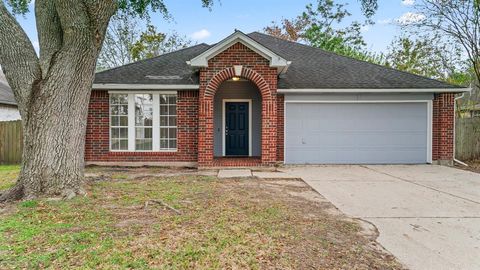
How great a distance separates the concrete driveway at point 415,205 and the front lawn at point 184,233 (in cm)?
48

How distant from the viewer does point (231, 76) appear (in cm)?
941

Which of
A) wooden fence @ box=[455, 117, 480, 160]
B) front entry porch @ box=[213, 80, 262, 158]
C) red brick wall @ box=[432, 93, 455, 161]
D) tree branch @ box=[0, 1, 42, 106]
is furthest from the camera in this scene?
wooden fence @ box=[455, 117, 480, 160]

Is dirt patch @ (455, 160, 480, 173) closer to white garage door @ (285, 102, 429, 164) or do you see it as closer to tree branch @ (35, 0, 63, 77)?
white garage door @ (285, 102, 429, 164)

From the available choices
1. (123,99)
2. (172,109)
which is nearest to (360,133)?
(172,109)

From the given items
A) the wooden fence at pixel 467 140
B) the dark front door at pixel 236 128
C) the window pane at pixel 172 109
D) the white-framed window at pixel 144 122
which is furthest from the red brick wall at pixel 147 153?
the wooden fence at pixel 467 140

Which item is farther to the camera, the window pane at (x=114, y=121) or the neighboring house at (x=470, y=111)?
the neighboring house at (x=470, y=111)

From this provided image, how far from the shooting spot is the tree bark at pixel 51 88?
5383mm

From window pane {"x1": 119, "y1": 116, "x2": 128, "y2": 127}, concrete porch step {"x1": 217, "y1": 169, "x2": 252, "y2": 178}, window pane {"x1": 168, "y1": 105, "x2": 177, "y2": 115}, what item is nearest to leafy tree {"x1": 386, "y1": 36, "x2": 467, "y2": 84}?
concrete porch step {"x1": 217, "y1": 169, "x2": 252, "y2": 178}

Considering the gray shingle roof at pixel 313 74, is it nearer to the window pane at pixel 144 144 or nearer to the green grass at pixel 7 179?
the window pane at pixel 144 144

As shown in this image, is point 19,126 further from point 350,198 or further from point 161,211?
point 350,198

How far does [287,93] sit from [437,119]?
566 cm

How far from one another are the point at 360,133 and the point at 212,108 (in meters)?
5.61

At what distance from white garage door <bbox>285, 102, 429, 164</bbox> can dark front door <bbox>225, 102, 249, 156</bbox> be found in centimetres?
212

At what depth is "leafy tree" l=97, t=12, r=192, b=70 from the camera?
21.7 m
